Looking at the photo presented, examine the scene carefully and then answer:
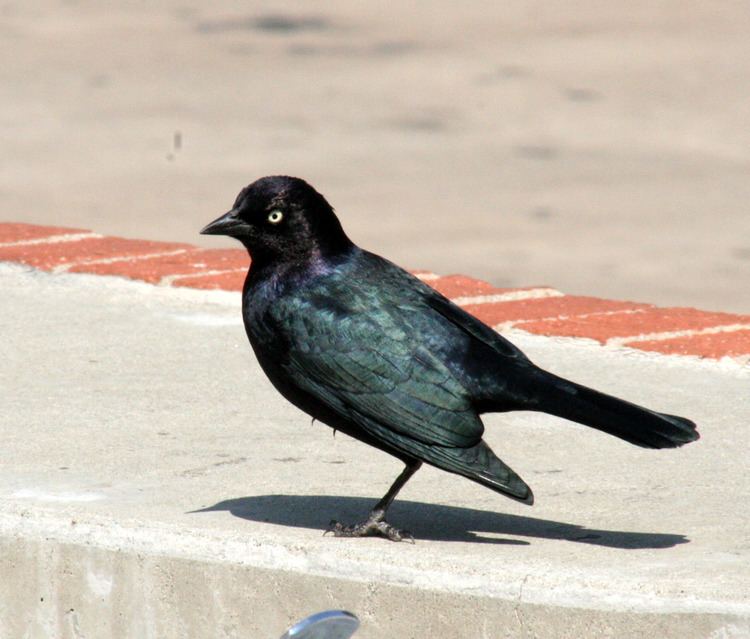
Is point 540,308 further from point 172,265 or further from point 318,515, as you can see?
point 318,515

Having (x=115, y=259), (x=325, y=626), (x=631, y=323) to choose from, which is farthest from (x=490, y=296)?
(x=325, y=626)

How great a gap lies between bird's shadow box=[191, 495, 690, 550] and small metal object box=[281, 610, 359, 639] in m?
1.26

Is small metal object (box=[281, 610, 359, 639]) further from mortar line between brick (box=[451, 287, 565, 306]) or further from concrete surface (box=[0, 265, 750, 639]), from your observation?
mortar line between brick (box=[451, 287, 565, 306])

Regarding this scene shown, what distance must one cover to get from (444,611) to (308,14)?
10.3 m

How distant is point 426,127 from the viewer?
10211 mm

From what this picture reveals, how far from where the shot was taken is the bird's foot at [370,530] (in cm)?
358

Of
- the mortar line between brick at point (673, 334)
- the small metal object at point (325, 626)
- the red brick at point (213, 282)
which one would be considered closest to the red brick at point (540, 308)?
the mortar line between brick at point (673, 334)

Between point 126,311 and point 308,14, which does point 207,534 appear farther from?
point 308,14

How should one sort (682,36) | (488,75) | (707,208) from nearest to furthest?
1. (707,208)
2. (488,75)
3. (682,36)

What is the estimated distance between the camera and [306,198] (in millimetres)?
3715

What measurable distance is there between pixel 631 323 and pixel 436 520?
163 centimetres

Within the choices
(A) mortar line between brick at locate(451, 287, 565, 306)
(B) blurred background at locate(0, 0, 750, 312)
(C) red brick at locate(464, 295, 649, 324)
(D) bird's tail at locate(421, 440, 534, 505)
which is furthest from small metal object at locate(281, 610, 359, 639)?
(B) blurred background at locate(0, 0, 750, 312)

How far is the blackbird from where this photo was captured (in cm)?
348

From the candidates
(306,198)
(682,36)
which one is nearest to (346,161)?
(682,36)
